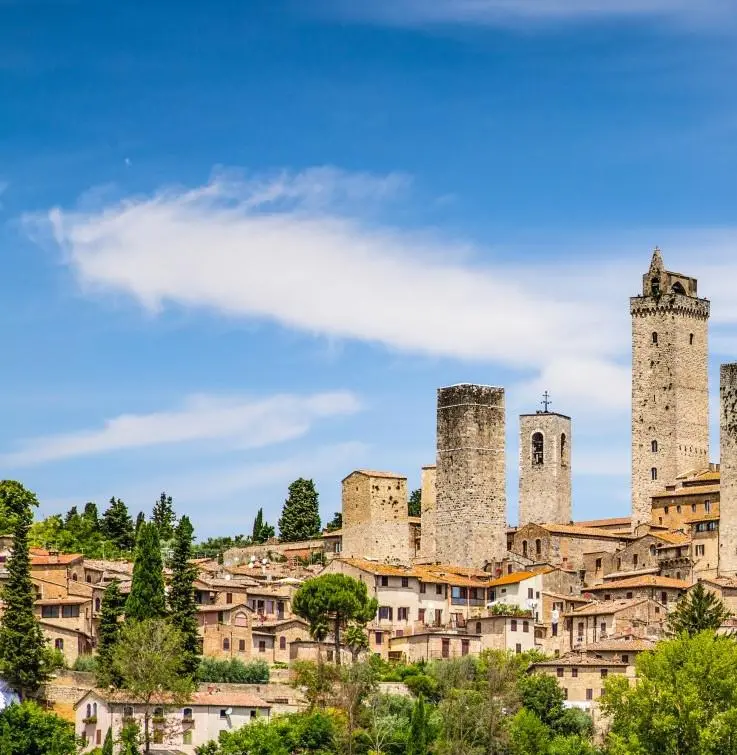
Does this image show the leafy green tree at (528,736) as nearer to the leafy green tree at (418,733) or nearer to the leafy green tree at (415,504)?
the leafy green tree at (418,733)

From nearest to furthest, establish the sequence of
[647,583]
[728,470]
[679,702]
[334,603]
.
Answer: [679,702]
[334,603]
[647,583]
[728,470]

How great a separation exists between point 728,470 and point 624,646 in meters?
12.3

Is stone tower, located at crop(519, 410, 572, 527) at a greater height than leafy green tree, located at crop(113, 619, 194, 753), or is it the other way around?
stone tower, located at crop(519, 410, 572, 527)

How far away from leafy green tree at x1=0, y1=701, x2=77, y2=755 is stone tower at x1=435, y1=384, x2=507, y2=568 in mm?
28121

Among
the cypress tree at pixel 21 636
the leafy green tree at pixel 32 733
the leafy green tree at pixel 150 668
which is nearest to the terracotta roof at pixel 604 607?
the leafy green tree at pixel 150 668

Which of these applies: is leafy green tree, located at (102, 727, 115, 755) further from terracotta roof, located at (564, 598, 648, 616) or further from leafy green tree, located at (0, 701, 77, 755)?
terracotta roof, located at (564, 598, 648, 616)

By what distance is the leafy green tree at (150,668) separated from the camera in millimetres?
68125

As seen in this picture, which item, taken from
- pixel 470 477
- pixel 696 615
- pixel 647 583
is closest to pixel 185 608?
Answer: pixel 696 615

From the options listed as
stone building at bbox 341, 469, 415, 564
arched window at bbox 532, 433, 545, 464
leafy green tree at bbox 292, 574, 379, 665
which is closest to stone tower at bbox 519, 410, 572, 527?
arched window at bbox 532, 433, 545, 464

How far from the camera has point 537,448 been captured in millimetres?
101875

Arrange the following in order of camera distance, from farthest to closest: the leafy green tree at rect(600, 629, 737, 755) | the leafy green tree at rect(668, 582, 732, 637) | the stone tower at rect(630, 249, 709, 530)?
1. the stone tower at rect(630, 249, 709, 530)
2. the leafy green tree at rect(668, 582, 732, 637)
3. the leafy green tree at rect(600, 629, 737, 755)

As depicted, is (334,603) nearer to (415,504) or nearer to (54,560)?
(54,560)

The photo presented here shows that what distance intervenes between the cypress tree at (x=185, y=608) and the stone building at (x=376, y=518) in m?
18.0

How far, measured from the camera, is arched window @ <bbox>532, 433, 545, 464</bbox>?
10162cm
